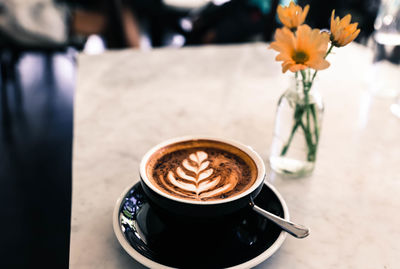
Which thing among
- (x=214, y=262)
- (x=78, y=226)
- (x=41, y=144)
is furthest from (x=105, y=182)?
(x=41, y=144)

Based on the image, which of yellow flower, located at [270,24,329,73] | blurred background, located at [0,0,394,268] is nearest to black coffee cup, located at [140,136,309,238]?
yellow flower, located at [270,24,329,73]

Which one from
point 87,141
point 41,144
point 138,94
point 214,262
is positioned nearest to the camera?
point 214,262

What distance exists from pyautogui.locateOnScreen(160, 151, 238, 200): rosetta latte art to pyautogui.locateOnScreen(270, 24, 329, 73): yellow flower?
0.18 meters

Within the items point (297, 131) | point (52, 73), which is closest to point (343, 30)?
point (297, 131)

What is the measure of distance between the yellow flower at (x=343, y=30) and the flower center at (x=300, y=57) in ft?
0.15

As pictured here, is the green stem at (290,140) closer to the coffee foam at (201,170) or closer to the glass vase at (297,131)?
the glass vase at (297,131)

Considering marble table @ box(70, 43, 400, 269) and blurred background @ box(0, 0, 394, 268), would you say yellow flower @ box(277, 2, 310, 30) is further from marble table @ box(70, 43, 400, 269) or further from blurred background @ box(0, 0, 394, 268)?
blurred background @ box(0, 0, 394, 268)

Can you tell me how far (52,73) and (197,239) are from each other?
2.88m

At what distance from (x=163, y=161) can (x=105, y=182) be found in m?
0.15

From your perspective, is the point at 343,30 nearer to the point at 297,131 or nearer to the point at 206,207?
the point at 297,131

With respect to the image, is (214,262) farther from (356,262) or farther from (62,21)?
(62,21)

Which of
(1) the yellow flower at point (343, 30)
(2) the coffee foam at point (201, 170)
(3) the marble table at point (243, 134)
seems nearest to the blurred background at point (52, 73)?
(3) the marble table at point (243, 134)

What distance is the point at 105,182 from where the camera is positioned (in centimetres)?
67

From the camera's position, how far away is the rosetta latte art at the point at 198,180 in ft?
1.73
